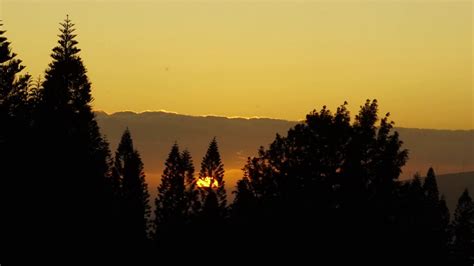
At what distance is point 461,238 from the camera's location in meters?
140

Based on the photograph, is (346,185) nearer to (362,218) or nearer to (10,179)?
(362,218)

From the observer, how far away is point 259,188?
4703 cm

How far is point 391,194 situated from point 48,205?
63.9ft

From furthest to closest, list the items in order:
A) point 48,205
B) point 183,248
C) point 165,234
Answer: point 165,234, point 183,248, point 48,205

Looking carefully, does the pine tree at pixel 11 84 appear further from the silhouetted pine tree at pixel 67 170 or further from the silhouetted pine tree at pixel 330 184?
the silhouetted pine tree at pixel 330 184

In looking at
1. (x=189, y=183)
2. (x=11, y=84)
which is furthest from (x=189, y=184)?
(x=11, y=84)

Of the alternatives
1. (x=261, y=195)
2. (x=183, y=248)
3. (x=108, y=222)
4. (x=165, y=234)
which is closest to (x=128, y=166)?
(x=165, y=234)

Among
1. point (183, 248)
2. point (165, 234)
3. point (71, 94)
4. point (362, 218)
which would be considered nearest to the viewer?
point (362, 218)

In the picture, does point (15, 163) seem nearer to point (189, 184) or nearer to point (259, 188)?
point (259, 188)

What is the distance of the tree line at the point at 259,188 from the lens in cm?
4197

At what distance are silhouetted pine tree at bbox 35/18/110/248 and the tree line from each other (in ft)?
0.26

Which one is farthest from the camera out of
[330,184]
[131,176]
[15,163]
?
[131,176]

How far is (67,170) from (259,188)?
13.6 m

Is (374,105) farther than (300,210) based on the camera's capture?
Yes
